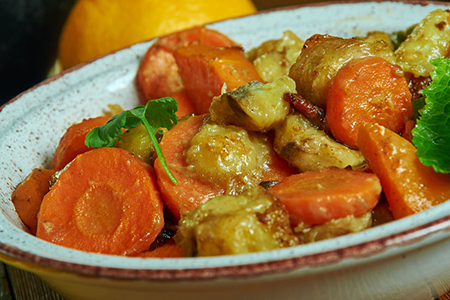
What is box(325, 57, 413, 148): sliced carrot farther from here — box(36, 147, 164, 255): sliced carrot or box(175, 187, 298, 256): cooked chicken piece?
box(36, 147, 164, 255): sliced carrot

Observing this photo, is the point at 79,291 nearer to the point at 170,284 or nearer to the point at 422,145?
the point at 170,284

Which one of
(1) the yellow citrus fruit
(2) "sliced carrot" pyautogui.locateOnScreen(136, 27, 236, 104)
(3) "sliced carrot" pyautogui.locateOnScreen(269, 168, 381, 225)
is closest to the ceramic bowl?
(3) "sliced carrot" pyautogui.locateOnScreen(269, 168, 381, 225)

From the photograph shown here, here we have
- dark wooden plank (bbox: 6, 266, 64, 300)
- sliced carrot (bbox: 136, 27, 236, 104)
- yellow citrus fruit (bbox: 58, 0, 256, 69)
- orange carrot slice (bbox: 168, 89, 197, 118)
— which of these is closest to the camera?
dark wooden plank (bbox: 6, 266, 64, 300)

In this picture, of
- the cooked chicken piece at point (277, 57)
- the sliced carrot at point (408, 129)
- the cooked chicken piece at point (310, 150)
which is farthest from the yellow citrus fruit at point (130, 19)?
the sliced carrot at point (408, 129)

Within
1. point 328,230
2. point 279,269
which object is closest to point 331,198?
point 328,230

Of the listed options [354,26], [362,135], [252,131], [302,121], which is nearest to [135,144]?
[252,131]
